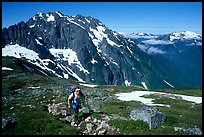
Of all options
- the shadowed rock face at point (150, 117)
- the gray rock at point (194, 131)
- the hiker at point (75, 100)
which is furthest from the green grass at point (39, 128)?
the gray rock at point (194, 131)

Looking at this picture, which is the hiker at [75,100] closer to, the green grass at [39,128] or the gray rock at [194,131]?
the green grass at [39,128]

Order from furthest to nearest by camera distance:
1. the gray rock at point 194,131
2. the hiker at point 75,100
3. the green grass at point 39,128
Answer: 1. the hiker at point 75,100
2. the gray rock at point 194,131
3. the green grass at point 39,128

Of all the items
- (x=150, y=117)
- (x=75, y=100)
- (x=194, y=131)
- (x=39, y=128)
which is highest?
(x=75, y=100)

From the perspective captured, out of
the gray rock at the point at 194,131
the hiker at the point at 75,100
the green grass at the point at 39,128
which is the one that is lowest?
the gray rock at the point at 194,131

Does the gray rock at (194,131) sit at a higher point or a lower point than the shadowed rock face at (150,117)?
lower

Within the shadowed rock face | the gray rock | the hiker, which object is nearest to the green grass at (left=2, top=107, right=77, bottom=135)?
the hiker

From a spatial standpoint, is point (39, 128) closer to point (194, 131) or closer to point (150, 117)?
point (150, 117)

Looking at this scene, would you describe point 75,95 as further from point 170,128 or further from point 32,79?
point 32,79

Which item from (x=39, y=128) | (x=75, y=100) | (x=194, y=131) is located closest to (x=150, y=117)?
(x=194, y=131)

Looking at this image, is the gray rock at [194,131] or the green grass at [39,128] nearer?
the green grass at [39,128]

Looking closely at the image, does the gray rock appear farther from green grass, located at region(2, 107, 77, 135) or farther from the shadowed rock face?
green grass, located at region(2, 107, 77, 135)

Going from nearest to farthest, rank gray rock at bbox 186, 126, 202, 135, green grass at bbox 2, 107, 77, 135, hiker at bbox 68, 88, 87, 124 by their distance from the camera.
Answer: green grass at bbox 2, 107, 77, 135
gray rock at bbox 186, 126, 202, 135
hiker at bbox 68, 88, 87, 124

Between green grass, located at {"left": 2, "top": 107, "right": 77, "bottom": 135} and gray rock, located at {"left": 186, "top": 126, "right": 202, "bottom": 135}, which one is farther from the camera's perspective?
gray rock, located at {"left": 186, "top": 126, "right": 202, "bottom": 135}

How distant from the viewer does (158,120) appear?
31234 millimetres
